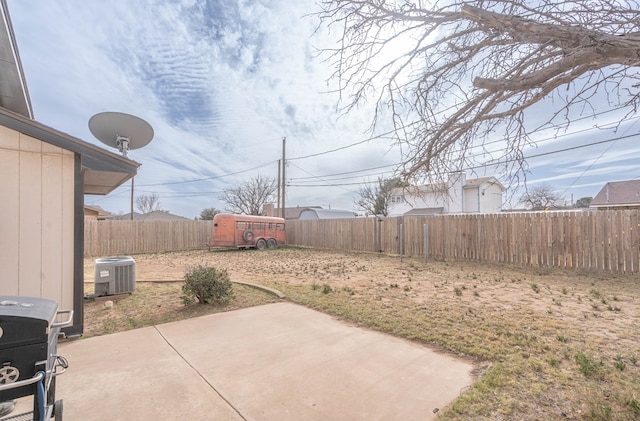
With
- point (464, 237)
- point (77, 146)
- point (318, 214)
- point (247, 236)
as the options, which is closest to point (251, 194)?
point (318, 214)

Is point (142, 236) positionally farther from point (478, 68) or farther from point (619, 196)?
point (619, 196)

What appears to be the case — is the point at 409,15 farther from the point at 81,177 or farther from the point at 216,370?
the point at 81,177

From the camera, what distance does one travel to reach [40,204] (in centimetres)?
357

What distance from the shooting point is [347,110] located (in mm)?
3186

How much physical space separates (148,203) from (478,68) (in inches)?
2150

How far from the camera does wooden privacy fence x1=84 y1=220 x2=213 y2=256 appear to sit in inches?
556

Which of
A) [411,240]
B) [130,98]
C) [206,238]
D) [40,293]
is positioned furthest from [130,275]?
[206,238]

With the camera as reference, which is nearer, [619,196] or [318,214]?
[619,196]

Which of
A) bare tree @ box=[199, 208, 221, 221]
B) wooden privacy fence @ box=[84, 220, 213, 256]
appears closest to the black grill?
wooden privacy fence @ box=[84, 220, 213, 256]

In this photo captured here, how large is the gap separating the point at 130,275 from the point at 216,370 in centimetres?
405

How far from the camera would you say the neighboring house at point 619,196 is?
20859 millimetres

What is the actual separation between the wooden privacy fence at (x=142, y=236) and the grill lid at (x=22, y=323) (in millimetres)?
15077

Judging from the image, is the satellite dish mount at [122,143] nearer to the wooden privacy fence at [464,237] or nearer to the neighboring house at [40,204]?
the neighboring house at [40,204]

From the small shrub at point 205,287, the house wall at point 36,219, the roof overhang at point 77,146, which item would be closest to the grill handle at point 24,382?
the house wall at point 36,219
